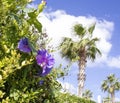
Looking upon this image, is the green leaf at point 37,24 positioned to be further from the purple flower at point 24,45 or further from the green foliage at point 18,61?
the purple flower at point 24,45

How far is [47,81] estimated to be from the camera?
235 centimetres

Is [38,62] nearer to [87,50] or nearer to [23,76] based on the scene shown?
[23,76]

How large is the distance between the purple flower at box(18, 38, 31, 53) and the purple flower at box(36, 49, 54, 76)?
8 cm

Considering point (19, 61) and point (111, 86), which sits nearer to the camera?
point (19, 61)

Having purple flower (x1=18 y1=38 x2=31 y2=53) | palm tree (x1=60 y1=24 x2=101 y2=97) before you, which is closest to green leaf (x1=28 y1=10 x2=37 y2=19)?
purple flower (x1=18 y1=38 x2=31 y2=53)

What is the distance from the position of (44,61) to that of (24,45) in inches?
7.0

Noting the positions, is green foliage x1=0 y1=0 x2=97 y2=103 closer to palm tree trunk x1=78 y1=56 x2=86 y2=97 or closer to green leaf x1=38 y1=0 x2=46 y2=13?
green leaf x1=38 y1=0 x2=46 y2=13

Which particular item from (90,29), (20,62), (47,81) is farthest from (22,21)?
(90,29)

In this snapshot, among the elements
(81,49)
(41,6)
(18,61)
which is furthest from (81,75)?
(18,61)

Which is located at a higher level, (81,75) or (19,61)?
(81,75)

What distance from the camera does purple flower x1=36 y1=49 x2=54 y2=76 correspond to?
220cm

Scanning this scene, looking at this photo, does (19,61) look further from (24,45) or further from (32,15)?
(32,15)

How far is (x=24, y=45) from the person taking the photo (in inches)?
83.3

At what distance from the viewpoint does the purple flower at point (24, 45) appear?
83.5 inches
